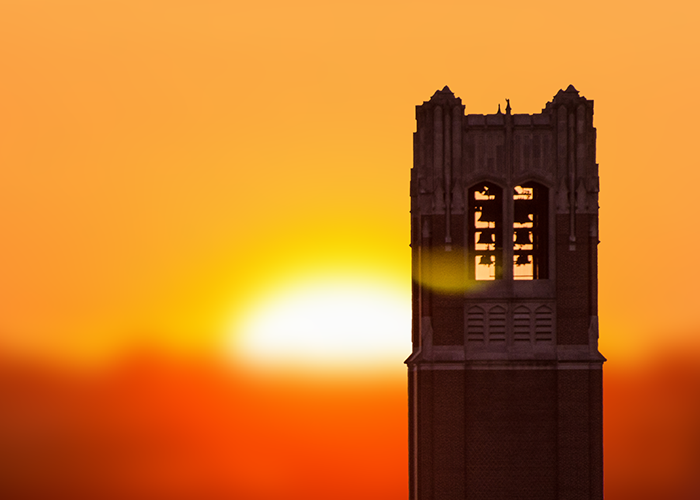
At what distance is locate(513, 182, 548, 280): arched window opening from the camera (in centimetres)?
7019

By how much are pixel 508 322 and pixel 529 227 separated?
439cm

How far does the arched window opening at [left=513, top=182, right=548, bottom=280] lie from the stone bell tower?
0.34 meters

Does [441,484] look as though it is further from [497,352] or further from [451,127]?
[451,127]

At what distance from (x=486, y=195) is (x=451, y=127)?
348 cm

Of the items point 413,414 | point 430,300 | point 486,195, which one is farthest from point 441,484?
point 486,195

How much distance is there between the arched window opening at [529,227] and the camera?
70.2 metres

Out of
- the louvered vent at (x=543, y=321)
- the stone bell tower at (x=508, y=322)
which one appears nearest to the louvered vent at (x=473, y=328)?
the stone bell tower at (x=508, y=322)

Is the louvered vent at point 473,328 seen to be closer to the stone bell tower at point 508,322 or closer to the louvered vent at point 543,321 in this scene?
the stone bell tower at point 508,322

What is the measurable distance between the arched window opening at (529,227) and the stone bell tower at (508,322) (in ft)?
1.11

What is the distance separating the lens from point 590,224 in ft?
229

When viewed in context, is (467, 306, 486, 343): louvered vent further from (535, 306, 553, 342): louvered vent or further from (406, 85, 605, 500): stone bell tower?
(535, 306, 553, 342): louvered vent

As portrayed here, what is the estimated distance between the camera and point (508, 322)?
2741 inches

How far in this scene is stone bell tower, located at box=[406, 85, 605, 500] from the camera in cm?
6950

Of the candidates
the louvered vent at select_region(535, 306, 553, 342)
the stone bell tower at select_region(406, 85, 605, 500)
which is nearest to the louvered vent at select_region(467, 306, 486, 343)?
the stone bell tower at select_region(406, 85, 605, 500)
